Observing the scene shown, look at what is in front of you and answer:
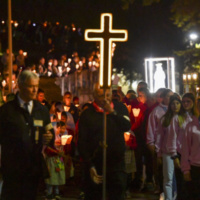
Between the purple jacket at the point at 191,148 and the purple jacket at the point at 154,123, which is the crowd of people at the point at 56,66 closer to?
the purple jacket at the point at 154,123

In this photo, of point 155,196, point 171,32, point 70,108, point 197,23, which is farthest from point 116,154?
point 171,32

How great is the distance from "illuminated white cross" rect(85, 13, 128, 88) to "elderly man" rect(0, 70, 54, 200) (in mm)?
1407

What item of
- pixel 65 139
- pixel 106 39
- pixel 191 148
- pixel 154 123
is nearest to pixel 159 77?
pixel 65 139

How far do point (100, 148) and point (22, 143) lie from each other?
147 centimetres

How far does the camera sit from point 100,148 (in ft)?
24.7

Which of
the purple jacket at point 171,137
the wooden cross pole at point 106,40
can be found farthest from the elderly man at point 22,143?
the purple jacket at point 171,137

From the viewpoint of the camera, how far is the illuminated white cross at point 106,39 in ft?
25.3

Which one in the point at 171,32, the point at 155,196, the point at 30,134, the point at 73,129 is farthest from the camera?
the point at 171,32

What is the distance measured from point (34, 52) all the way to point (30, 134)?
31.3 metres

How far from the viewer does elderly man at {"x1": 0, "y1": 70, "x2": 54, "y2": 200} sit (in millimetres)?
6371

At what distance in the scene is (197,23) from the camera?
21984mm

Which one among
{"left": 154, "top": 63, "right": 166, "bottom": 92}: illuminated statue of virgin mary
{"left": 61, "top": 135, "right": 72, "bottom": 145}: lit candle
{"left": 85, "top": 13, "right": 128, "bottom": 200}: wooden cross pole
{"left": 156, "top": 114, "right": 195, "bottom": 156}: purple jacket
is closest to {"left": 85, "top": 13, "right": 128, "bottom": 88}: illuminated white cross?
{"left": 85, "top": 13, "right": 128, "bottom": 200}: wooden cross pole

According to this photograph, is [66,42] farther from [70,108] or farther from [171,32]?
[70,108]

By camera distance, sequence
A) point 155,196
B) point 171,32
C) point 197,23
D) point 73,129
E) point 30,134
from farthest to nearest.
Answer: point 171,32, point 197,23, point 73,129, point 155,196, point 30,134
